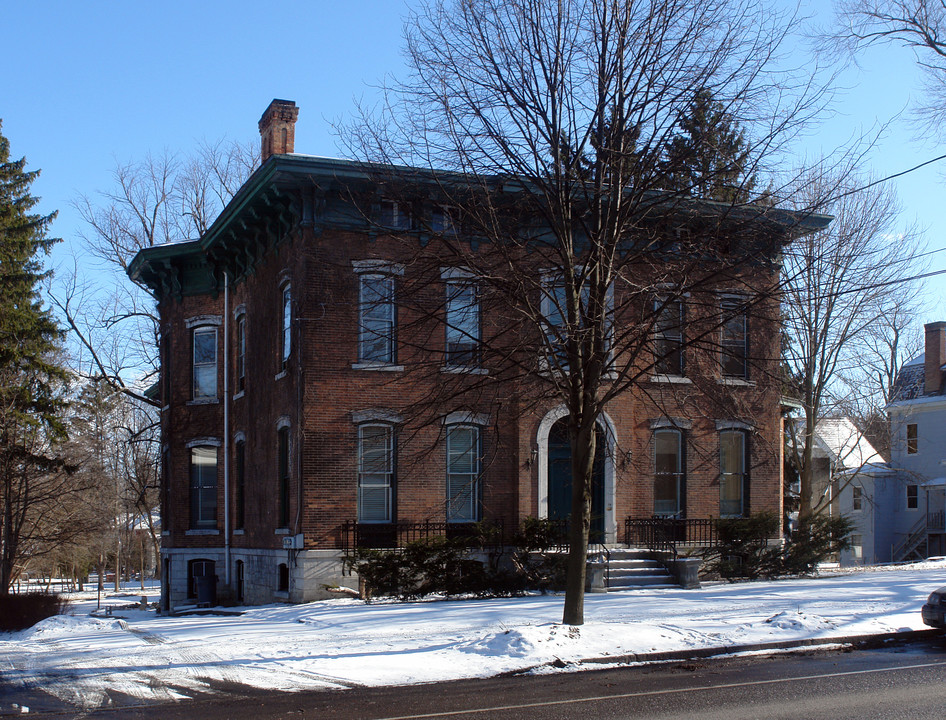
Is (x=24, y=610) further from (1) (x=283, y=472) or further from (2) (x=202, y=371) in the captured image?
(2) (x=202, y=371)

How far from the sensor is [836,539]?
2305 cm

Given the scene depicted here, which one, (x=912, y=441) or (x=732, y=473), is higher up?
(x=912, y=441)

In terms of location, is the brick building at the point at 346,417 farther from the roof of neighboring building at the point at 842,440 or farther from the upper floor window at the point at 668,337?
the roof of neighboring building at the point at 842,440

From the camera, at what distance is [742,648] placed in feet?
42.4

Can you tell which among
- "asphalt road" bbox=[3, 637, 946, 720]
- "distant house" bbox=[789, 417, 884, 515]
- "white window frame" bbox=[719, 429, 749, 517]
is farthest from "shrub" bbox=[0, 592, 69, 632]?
"distant house" bbox=[789, 417, 884, 515]

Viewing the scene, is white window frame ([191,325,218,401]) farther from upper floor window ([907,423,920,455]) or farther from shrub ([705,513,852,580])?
upper floor window ([907,423,920,455])

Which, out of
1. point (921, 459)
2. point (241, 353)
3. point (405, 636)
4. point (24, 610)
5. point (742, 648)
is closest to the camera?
point (742, 648)

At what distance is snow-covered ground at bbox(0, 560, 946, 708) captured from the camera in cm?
1133

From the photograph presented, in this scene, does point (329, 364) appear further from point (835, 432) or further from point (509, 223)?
point (835, 432)

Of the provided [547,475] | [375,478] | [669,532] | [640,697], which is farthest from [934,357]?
[640,697]

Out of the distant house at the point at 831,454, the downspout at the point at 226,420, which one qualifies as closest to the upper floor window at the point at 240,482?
the downspout at the point at 226,420

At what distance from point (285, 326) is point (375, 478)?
4110mm

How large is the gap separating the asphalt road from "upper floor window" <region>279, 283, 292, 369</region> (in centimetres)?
1184

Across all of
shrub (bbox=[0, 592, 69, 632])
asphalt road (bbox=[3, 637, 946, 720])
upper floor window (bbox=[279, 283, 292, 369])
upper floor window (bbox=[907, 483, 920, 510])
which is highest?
upper floor window (bbox=[279, 283, 292, 369])
